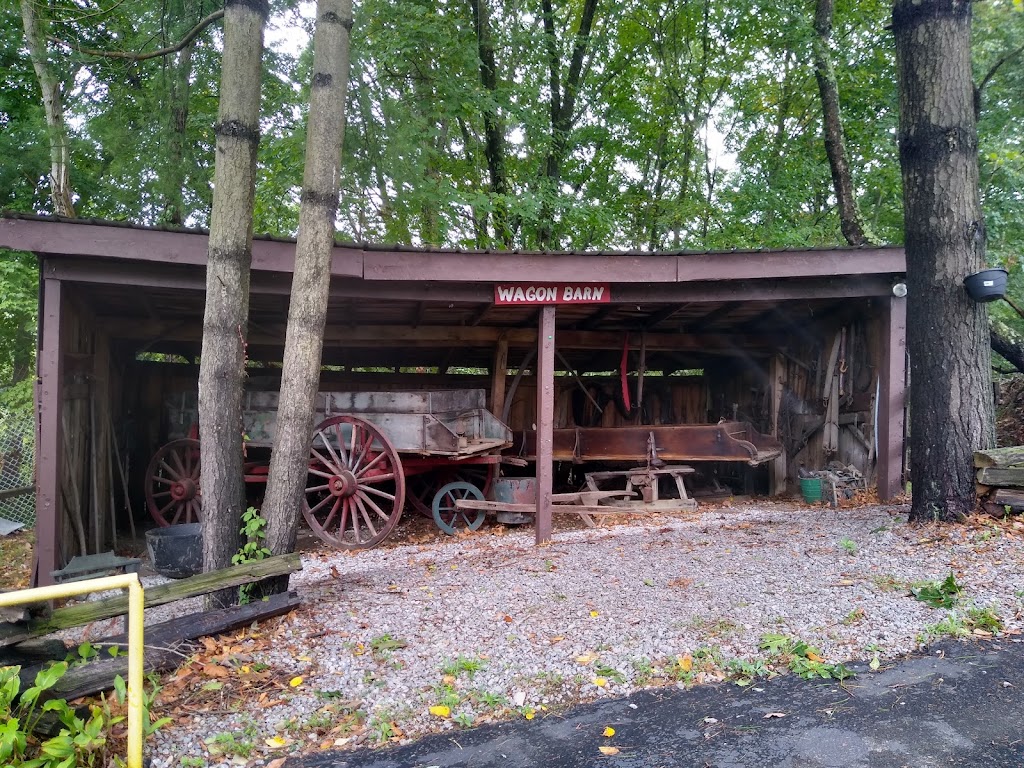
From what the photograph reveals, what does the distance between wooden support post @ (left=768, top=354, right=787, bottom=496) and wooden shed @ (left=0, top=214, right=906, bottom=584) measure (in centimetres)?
2

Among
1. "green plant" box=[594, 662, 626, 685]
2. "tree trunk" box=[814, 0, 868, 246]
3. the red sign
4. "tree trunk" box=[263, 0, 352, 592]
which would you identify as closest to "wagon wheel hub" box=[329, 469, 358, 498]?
"tree trunk" box=[263, 0, 352, 592]

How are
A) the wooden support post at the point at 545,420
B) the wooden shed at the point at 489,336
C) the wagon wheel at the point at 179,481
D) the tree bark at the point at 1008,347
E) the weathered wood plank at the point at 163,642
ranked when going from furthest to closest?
1. the tree bark at the point at 1008,347
2. the wagon wheel at the point at 179,481
3. the wooden support post at the point at 545,420
4. the wooden shed at the point at 489,336
5. the weathered wood plank at the point at 163,642

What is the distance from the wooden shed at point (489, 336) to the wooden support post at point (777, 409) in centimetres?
2

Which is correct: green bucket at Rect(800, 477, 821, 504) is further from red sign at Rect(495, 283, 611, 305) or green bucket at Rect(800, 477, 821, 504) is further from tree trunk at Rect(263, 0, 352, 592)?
tree trunk at Rect(263, 0, 352, 592)

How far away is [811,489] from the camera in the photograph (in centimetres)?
→ 818

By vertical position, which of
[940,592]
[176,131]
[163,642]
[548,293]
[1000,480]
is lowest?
[163,642]

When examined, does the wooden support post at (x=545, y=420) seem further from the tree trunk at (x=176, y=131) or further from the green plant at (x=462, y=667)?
the tree trunk at (x=176, y=131)

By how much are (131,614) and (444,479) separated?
6315 millimetres

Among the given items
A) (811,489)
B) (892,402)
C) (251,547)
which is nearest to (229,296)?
(251,547)

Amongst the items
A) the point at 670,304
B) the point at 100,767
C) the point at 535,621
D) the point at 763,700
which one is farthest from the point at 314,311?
the point at 670,304

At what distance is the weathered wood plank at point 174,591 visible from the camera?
295 centimetres

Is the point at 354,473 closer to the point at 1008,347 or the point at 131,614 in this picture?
the point at 131,614

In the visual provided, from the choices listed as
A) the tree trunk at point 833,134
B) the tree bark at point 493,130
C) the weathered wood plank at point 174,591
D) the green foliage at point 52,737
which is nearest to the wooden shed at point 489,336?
the weathered wood plank at point 174,591

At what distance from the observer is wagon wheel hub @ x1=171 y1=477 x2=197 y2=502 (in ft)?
25.0
